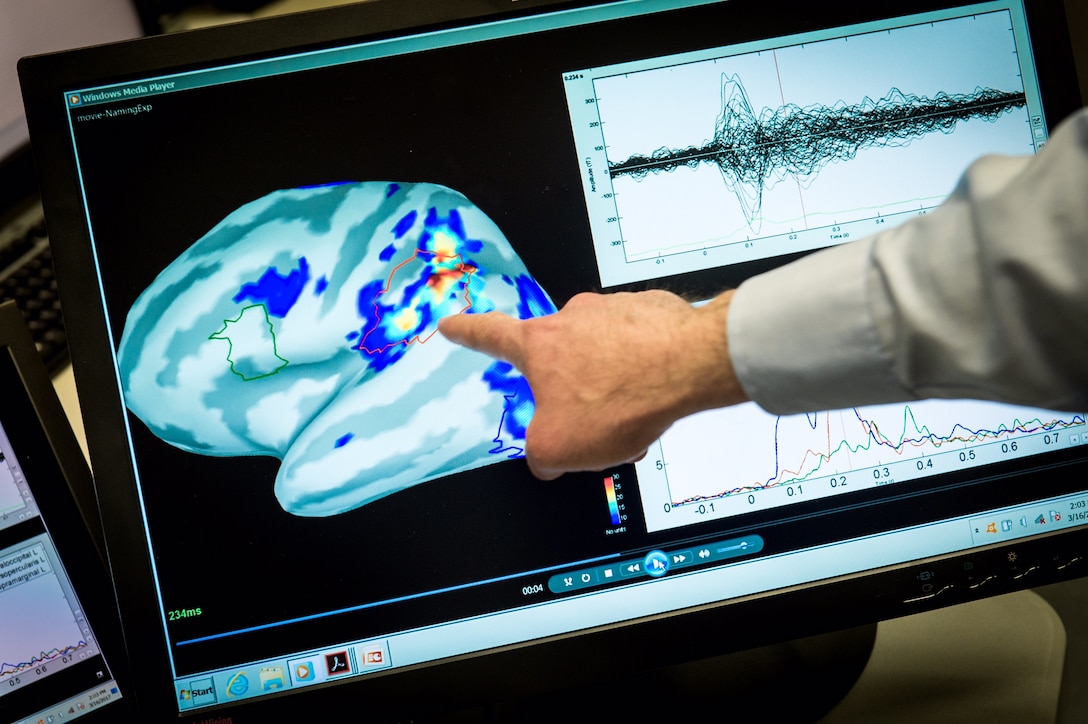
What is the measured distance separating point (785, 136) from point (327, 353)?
38 cm

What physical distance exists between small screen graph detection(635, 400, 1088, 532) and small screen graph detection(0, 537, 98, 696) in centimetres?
45

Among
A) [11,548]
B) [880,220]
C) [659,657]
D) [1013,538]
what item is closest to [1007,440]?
[1013,538]

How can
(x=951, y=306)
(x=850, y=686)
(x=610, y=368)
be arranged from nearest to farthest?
1. (x=951, y=306)
2. (x=610, y=368)
3. (x=850, y=686)

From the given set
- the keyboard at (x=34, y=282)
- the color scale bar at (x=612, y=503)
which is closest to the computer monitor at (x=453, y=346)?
the color scale bar at (x=612, y=503)

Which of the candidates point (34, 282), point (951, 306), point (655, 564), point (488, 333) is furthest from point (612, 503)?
point (34, 282)

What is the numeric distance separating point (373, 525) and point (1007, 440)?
19.1 inches

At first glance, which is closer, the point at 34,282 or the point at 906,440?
the point at 906,440

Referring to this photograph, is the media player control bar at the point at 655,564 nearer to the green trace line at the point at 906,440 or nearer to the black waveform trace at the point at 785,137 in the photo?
the green trace line at the point at 906,440

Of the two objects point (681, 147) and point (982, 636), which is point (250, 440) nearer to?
point (681, 147)

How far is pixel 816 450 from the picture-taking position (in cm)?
63

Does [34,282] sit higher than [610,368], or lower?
higher

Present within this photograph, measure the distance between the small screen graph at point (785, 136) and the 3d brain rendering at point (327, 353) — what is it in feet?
0.34

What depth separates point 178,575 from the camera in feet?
1.98

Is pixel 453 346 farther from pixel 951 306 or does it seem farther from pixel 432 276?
pixel 951 306
